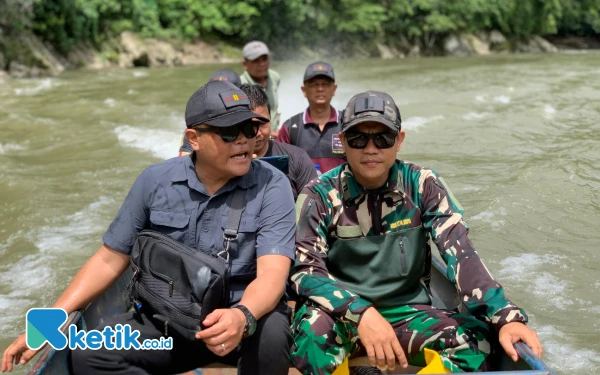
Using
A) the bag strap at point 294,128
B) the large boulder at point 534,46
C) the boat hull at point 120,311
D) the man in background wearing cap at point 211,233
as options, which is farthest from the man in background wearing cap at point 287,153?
the large boulder at point 534,46

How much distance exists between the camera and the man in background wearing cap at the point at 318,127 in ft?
16.7

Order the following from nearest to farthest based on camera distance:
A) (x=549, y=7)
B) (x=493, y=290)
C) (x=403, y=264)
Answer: (x=493, y=290) → (x=403, y=264) → (x=549, y=7)

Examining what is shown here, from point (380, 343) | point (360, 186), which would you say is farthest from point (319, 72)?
point (380, 343)

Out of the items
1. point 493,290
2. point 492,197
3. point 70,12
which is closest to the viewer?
point 493,290

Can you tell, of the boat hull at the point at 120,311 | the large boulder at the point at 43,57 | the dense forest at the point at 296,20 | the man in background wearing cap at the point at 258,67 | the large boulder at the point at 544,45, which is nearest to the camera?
the boat hull at the point at 120,311

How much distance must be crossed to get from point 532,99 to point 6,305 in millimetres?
12105

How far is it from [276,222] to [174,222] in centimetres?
40

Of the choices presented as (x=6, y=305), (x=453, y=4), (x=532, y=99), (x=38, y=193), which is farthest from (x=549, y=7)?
(x=6, y=305)

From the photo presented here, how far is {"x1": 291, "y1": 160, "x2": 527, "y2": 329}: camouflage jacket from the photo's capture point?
8.51 ft

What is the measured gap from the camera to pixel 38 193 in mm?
7781

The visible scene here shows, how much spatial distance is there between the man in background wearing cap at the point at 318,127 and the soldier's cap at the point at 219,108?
2561 mm

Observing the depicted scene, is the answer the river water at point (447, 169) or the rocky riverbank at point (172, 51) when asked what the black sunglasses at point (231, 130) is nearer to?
the river water at point (447, 169)

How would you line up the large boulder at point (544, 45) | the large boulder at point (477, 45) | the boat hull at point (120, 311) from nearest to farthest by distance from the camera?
the boat hull at point (120, 311), the large boulder at point (477, 45), the large boulder at point (544, 45)

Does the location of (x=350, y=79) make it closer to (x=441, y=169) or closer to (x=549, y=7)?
(x=441, y=169)
